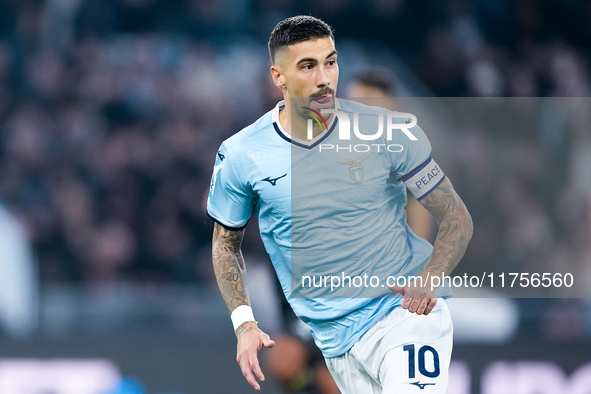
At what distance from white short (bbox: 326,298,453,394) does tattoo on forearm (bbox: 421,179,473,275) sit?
0.78ft

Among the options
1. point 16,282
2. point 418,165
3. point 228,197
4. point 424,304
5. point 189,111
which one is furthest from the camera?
point 189,111

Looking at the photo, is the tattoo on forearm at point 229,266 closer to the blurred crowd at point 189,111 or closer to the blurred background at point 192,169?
the blurred background at point 192,169

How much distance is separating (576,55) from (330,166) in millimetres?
5939

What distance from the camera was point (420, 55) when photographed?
8695 millimetres

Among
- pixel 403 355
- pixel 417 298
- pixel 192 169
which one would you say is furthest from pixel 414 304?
pixel 192 169

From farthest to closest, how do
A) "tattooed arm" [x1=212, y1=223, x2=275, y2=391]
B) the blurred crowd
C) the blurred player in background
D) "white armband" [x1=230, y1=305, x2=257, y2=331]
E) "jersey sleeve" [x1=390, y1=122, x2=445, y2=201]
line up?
the blurred crowd → the blurred player in background → "tattooed arm" [x1=212, y1=223, x2=275, y2=391] → "white armband" [x1=230, y1=305, x2=257, y2=331] → "jersey sleeve" [x1=390, y1=122, x2=445, y2=201]

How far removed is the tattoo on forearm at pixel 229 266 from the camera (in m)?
3.74

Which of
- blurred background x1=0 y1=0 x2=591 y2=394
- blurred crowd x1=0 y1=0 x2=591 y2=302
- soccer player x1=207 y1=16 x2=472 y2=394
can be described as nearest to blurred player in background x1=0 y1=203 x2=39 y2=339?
blurred background x1=0 y1=0 x2=591 y2=394

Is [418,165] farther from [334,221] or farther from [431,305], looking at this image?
[431,305]

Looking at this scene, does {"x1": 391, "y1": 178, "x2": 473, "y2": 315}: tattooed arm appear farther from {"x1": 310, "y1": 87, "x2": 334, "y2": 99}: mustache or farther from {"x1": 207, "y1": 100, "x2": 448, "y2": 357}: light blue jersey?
{"x1": 310, "y1": 87, "x2": 334, "y2": 99}: mustache

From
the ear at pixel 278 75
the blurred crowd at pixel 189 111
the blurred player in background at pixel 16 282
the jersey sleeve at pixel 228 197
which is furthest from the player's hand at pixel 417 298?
the blurred player in background at pixel 16 282

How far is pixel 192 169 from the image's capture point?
26.1 feet

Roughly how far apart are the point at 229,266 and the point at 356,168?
2.25 ft

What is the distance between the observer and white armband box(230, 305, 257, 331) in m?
3.61
